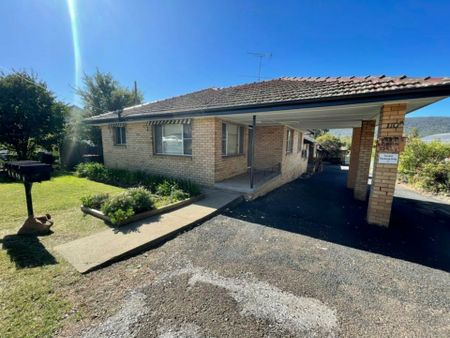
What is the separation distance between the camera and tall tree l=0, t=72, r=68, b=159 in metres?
12.0

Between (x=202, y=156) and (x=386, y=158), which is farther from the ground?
(x=386, y=158)

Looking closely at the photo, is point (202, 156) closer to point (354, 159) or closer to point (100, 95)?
point (354, 159)

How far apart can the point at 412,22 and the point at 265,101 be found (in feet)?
20.1

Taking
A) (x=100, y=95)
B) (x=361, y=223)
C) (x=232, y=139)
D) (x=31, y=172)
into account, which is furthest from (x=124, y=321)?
(x=100, y=95)

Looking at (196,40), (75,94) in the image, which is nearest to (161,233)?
(196,40)

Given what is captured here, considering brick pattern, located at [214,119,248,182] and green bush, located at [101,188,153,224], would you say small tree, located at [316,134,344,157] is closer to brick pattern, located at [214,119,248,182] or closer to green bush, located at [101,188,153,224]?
brick pattern, located at [214,119,248,182]

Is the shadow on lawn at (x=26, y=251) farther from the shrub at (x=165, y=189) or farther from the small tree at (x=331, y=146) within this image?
the small tree at (x=331, y=146)

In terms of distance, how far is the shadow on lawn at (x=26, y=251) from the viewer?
310cm

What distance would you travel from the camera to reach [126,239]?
12.6 feet

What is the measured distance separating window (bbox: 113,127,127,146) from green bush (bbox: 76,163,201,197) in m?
1.72

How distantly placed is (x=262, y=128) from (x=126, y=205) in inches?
318

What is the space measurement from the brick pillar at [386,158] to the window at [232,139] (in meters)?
5.53

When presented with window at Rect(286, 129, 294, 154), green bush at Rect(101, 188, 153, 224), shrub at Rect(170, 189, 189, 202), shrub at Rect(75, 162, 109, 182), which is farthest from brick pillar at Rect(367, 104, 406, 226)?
shrub at Rect(75, 162, 109, 182)

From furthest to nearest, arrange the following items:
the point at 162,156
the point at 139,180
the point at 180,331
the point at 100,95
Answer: the point at 100,95, the point at 162,156, the point at 139,180, the point at 180,331
